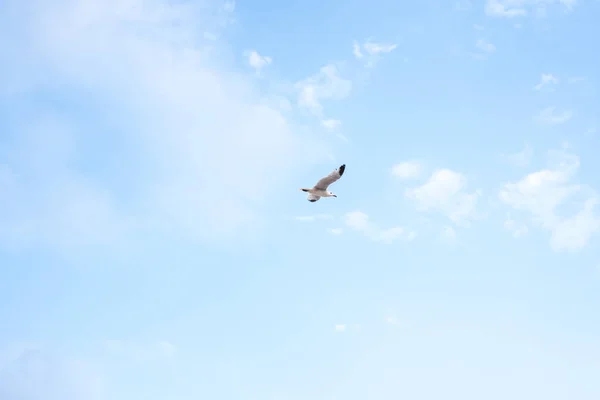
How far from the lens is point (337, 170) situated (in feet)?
214

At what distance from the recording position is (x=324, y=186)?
220 ft

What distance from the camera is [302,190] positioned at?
68.0 metres

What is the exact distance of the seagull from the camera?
65.4 meters

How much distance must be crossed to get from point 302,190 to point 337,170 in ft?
14.1

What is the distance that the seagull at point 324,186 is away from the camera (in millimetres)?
65375
